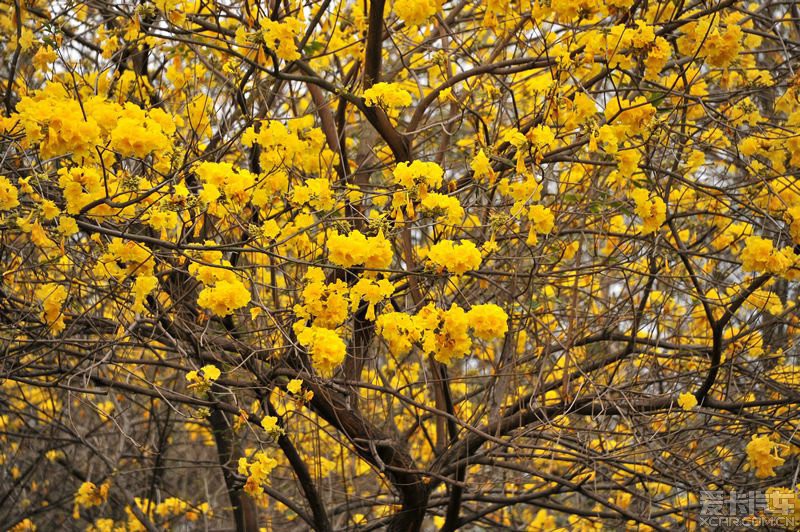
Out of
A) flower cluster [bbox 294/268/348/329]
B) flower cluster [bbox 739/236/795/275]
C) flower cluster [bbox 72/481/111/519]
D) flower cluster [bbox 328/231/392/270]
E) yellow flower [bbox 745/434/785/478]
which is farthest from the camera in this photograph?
flower cluster [bbox 72/481/111/519]

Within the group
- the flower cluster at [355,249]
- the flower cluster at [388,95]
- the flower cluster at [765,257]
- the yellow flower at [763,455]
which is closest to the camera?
the flower cluster at [355,249]

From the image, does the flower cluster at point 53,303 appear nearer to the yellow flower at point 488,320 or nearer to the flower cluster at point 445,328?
the flower cluster at point 445,328

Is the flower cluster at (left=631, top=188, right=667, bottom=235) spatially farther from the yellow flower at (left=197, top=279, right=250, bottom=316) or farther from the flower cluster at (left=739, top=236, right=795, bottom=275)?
the yellow flower at (left=197, top=279, right=250, bottom=316)

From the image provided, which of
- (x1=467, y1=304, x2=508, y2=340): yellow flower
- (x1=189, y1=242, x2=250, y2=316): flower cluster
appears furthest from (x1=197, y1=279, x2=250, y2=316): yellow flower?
(x1=467, y1=304, x2=508, y2=340): yellow flower

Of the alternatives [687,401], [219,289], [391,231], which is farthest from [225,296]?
[687,401]

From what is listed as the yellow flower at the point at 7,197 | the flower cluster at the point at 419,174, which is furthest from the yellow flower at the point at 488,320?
the yellow flower at the point at 7,197

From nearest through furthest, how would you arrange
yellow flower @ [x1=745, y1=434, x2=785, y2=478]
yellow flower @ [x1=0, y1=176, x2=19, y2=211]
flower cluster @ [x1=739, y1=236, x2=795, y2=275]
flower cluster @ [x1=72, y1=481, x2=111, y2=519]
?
1. yellow flower @ [x1=0, y1=176, x2=19, y2=211]
2. flower cluster @ [x1=739, y1=236, x2=795, y2=275]
3. yellow flower @ [x1=745, y1=434, x2=785, y2=478]
4. flower cluster @ [x1=72, y1=481, x2=111, y2=519]

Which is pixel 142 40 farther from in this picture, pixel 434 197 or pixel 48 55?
pixel 434 197

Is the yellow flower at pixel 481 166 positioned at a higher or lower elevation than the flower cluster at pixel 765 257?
higher

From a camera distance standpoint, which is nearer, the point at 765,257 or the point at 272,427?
the point at 272,427

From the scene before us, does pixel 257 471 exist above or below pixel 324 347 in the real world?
below

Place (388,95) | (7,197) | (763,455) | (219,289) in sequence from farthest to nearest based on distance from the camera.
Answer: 1. (763,455)
2. (388,95)
3. (219,289)
4. (7,197)

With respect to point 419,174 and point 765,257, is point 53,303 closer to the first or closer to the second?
point 419,174

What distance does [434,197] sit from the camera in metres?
2.78
